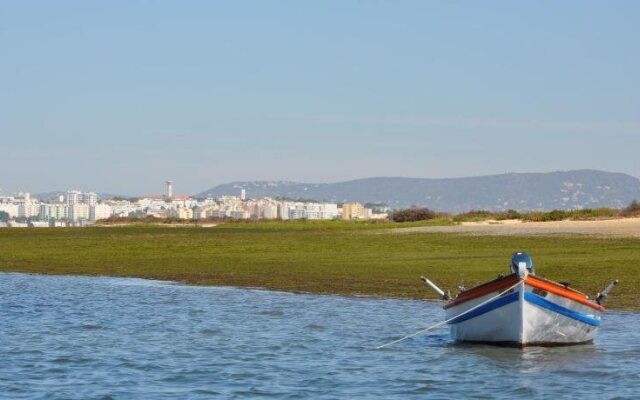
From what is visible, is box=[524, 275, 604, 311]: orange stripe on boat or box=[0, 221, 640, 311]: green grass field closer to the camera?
box=[524, 275, 604, 311]: orange stripe on boat

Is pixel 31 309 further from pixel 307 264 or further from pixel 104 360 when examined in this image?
pixel 307 264

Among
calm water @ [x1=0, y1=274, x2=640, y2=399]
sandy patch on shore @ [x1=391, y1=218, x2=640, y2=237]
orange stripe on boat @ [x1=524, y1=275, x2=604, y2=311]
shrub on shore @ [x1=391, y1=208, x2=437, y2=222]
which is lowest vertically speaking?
calm water @ [x1=0, y1=274, x2=640, y2=399]

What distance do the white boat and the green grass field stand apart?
7.12 metres

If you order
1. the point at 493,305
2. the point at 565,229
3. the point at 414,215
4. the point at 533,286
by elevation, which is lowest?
the point at 493,305

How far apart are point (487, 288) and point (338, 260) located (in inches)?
1070

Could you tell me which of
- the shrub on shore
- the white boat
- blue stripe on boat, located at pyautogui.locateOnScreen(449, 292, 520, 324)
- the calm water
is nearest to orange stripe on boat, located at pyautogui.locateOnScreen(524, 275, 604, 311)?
the white boat

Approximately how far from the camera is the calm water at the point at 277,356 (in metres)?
22.9

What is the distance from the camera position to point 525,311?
26672 millimetres

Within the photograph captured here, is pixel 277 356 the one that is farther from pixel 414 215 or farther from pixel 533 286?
pixel 414 215

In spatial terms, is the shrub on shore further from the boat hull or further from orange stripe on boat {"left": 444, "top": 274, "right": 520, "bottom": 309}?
orange stripe on boat {"left": 444, "top": 274, "right": 520, "bottom": 309}

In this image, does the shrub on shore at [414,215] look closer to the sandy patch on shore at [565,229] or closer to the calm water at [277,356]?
the sandy patch on shore at [565,229]

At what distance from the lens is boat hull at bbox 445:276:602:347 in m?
26.5

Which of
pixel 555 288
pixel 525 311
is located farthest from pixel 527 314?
pixel 555 288

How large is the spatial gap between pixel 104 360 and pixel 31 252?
41.4 metres
